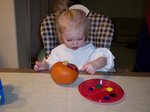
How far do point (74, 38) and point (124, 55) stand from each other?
2.34 m

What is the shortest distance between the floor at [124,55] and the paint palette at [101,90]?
200cm

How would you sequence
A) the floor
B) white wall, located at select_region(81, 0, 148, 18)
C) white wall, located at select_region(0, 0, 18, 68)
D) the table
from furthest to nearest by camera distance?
white wall, located at select_region(81, 0, 148, 18), the floor, white wall, located at select_region(0, 0, 18, 68), the table

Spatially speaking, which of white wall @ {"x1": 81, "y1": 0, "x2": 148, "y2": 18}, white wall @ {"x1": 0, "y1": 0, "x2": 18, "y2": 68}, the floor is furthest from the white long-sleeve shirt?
white wall @ {"x1": 81, "y1": 0, "x2": 148, "y2": 18}

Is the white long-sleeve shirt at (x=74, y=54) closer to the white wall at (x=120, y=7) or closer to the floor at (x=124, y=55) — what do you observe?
the floor at (x=124, y=55)

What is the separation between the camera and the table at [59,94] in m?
0.84

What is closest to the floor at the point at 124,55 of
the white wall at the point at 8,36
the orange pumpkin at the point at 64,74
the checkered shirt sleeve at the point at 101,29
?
the white wall at the point at 8,36

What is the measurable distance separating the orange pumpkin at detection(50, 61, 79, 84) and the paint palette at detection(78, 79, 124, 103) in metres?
0.05

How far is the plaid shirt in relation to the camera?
54.9 inches

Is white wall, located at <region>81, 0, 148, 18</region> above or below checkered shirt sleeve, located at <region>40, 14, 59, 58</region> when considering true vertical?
below

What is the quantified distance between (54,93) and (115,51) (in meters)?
2.74

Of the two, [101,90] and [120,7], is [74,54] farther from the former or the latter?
[120,7]

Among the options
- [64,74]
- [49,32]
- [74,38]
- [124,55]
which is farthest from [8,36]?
[124,55]

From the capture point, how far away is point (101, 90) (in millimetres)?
949

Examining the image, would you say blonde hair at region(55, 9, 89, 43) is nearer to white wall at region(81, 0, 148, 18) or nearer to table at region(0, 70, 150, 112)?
table at region(0, 70, 150, 112)
